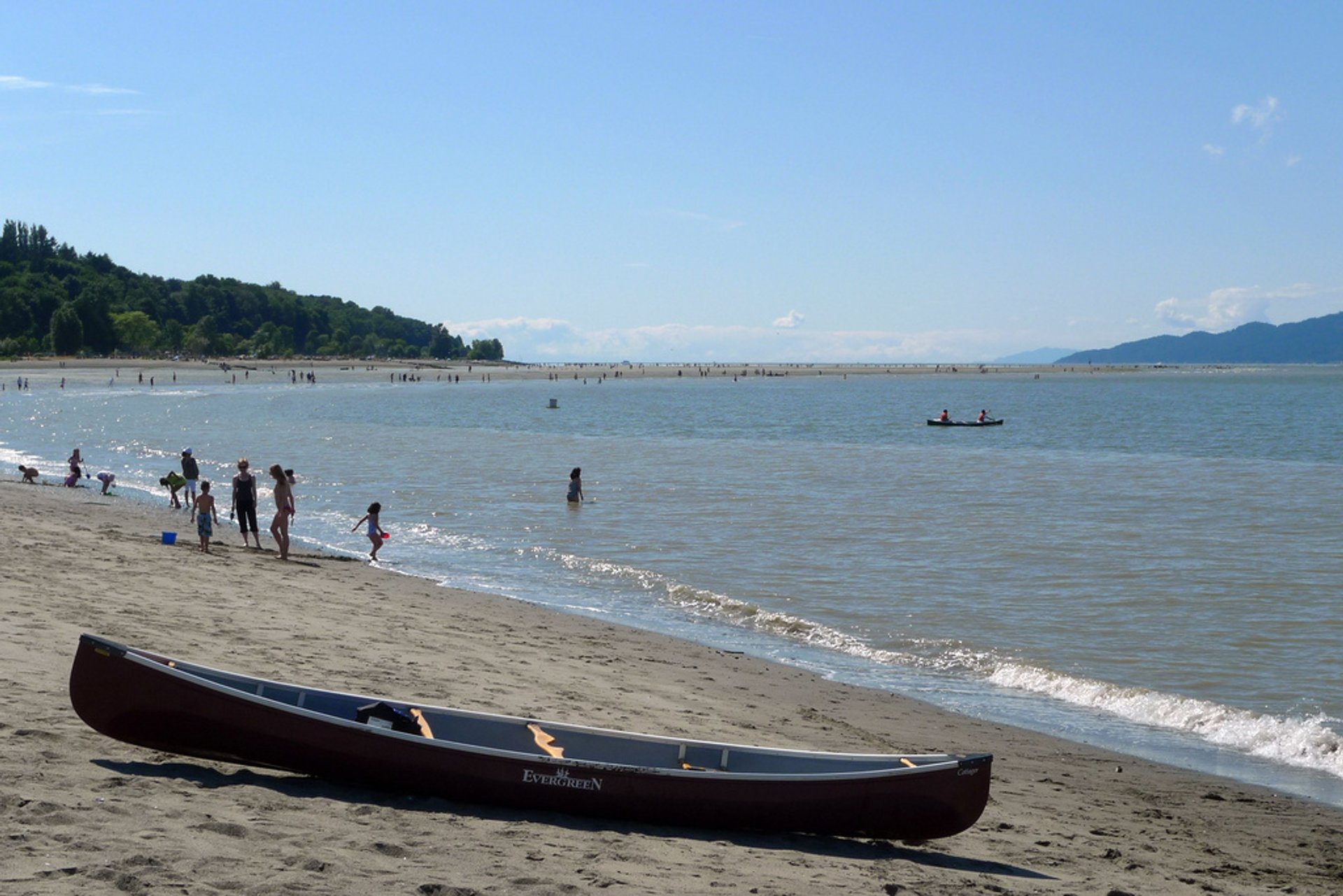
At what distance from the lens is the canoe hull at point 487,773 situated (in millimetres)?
7355

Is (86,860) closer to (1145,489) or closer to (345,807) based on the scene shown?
(345,807)

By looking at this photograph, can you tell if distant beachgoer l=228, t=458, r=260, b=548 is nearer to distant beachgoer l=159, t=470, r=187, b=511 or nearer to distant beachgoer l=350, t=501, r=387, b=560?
distant beachgoer l=350, t=501, r=387, b=560

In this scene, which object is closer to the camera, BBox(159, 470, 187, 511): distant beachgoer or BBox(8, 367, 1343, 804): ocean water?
BBox(8, 367, 1343, 804): ocean water

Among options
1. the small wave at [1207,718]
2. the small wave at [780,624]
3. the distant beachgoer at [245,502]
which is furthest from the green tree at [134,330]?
the small wave at [1207,718]

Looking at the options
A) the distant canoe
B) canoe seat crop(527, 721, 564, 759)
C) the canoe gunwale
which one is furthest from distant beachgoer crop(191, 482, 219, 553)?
the distant canoe

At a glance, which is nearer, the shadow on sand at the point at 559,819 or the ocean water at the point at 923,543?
the shadow on sand at the point at 559,819

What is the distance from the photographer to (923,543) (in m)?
23.5

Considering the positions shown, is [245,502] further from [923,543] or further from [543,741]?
[543,741]

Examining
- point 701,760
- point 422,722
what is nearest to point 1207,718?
point 701,760

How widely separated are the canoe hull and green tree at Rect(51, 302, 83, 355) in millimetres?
159338

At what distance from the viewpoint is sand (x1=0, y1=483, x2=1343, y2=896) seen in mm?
6223

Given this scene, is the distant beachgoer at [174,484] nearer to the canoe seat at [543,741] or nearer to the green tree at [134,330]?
the canoe seat at [543,741]

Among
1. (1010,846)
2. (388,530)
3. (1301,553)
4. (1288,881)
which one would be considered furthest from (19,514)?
(1301,553)

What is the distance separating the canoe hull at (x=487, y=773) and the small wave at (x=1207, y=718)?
5.34 m
